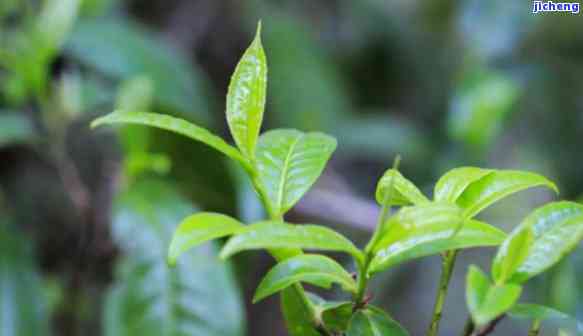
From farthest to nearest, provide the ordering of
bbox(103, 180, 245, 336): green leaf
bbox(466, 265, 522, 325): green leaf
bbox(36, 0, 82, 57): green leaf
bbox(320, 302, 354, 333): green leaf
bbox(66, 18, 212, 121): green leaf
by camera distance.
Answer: bbox(66, 18, 212, 121): green leaf < bbox(36, 0, 82, 57): green leaf < bbox(103, 180, 245, 336): green leaf < bbox(320, 302, 354, 333): green leaf < bbox(466, 265, 522, 325): green leaf

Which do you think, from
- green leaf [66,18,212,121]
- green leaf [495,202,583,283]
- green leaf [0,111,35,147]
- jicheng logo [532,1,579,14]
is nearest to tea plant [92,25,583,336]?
green leaf [495,202,583,283]

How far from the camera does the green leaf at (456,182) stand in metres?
0.39

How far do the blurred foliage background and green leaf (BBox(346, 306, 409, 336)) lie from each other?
0.48m

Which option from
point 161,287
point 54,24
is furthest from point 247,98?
point 54,24

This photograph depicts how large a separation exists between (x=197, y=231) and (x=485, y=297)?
0.45 ft

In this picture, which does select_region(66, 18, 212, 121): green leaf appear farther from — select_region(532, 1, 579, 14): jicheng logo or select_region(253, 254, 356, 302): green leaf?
select_region(253, 254, 356, 302): green leaf

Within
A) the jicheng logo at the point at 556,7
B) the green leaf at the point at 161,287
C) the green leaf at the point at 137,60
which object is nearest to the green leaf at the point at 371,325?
the green leaf at the point at 161,287

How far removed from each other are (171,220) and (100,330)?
59cm

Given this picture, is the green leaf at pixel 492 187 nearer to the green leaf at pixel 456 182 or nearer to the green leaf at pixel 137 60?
the green leaf at pixel 456 182

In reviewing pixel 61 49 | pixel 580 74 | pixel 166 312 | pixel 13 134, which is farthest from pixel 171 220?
pixel 580 74

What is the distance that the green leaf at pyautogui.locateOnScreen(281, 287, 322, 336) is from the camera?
0.41 meters

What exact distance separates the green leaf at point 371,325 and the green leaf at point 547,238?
69 millimetres

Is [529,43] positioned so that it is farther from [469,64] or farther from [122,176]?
[122,176]

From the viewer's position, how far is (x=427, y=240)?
0.36 metres
